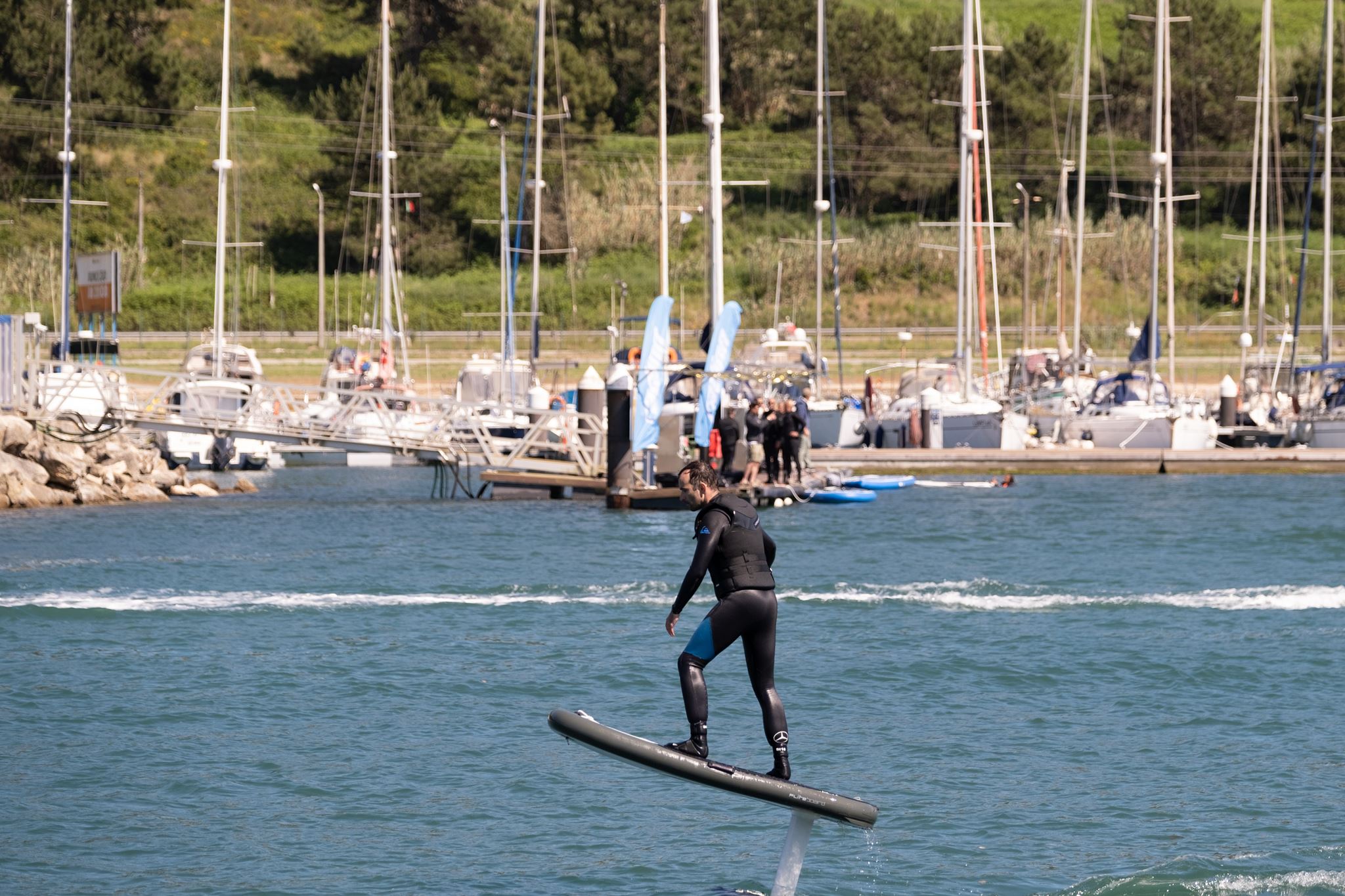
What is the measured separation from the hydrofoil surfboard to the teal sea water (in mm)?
1695

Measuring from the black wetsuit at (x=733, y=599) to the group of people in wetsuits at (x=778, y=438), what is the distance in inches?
855

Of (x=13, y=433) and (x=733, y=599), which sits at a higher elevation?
(x=13, y=433)

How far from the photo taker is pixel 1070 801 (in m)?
14.5

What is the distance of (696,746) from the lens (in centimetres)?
1139

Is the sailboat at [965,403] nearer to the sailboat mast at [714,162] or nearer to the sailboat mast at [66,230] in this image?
the sailboat mast at [714,162]

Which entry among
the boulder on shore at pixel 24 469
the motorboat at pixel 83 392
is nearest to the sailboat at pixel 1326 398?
the motorboat at pixel 83 392

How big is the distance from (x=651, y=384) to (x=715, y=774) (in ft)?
78.1

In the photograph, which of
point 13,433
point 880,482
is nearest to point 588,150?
point 880,482

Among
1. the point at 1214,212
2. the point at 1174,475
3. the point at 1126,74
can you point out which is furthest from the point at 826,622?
the point at 1126,74

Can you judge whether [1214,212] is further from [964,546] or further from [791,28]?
[964,546]

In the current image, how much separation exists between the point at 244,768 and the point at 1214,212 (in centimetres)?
7268

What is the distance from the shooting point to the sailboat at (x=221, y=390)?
41656 mm

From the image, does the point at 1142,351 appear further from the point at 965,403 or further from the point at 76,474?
the point at 76,474

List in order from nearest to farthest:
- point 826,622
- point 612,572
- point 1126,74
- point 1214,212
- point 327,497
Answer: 1. point 826,622
2. point 612,572
3. point 327,497
4. point 1214,212
5. point 1126,74
